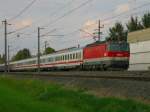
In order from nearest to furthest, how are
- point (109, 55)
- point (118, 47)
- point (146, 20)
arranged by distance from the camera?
1. point (109, 55)
2. point (118, 47)
3. point (146, 20)

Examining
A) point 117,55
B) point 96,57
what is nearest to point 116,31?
point 96,57

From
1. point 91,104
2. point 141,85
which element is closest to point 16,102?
point 91,104

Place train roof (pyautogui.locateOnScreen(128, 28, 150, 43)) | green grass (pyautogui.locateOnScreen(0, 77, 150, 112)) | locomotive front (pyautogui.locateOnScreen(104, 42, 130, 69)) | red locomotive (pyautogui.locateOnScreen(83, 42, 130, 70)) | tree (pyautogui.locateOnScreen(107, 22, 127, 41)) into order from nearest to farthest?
green grass (pyautogui.locateOnScreen(0, 77, 150, 112)) < locomotive front (pyautogui.locateOnScreen(104, 42, 130, 69)) < red locomotive (pyautogui.locateOnScreen(83, 42, 130, 70)) < train roof (pyautogui.locateOnScreen(128, 28, 150, 43)) < tree (pyautogui.locateOnScreen(107, 22, 127, 41))

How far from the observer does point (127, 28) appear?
9088cm

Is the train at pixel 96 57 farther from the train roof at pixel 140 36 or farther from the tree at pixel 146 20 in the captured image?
the tree at pixel 146 20

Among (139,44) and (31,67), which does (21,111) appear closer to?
(139,44)

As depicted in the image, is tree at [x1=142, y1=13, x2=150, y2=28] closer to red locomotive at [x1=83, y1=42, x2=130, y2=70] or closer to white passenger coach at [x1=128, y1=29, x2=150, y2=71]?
white passenger coach at [x1=128, y1=29, x2=150, y2=71]

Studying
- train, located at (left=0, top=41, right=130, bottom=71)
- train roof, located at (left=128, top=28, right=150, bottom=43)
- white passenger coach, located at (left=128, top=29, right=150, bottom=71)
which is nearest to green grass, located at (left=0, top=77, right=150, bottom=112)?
train, located at (left=0, top=41, right=130, bottom=71)

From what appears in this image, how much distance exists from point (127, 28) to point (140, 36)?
3916 cm

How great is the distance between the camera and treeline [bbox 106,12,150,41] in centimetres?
8512

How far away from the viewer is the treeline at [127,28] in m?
85.1

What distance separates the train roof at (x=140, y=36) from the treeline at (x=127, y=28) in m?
25.7

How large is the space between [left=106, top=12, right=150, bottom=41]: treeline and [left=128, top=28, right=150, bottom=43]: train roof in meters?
25.7

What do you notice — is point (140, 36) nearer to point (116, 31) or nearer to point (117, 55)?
point (117, 55)
